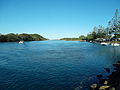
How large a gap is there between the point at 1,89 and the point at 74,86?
8129 mm

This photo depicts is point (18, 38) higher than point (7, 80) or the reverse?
higher

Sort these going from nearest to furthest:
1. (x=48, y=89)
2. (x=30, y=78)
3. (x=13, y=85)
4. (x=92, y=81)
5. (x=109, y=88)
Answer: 1. (x=109, y=88)
2. (x=48, y=89)
3. (x=13, y=85)
4. (x=92, y=81)
5. (x=30, y=78)

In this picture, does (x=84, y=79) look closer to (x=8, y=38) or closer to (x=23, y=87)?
(x=23, y=87)

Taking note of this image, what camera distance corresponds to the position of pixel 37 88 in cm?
1248

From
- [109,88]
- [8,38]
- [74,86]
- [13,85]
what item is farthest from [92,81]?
[8,38]

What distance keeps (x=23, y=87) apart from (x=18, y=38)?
523ft

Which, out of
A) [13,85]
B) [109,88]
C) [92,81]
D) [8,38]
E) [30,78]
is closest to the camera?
[109,88]

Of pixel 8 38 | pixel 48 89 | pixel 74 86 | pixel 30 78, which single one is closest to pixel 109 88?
pixel 74 86

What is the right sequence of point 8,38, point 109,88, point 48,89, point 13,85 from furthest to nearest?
point 8,38, point 13,85, point 48,89, point 109,88

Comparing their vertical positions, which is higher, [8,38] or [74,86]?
[8,38]

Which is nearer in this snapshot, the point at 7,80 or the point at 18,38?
the point at 7,80

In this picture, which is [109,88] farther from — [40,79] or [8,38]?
[8,38]

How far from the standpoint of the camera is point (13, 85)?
13.2 metres

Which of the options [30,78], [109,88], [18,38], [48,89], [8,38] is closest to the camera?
[109,88]
